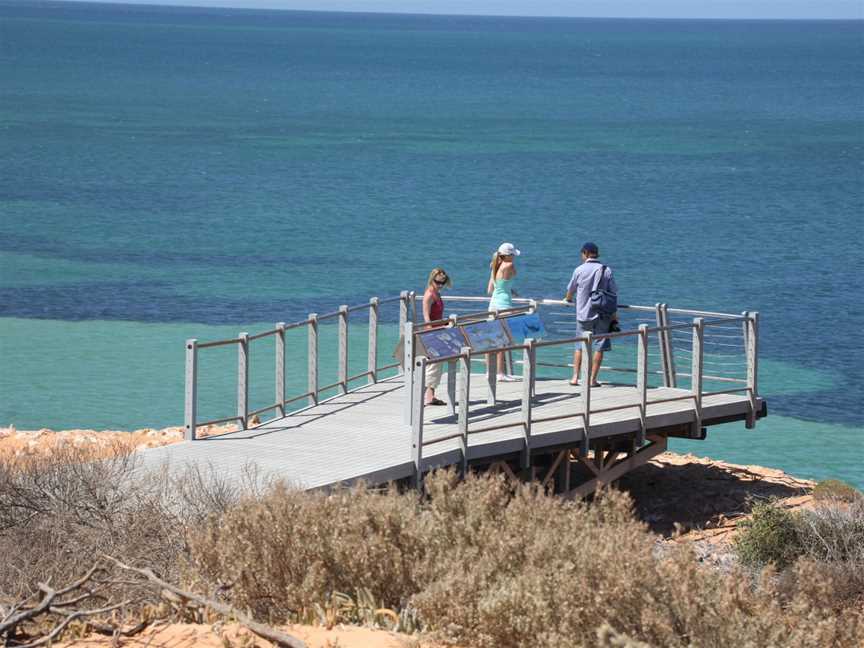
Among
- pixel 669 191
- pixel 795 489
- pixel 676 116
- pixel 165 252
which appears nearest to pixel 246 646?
pixel 795 489

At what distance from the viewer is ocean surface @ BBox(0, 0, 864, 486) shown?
1126 inches

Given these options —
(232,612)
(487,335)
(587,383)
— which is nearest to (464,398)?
(487,335)

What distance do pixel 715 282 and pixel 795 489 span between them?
959 inches

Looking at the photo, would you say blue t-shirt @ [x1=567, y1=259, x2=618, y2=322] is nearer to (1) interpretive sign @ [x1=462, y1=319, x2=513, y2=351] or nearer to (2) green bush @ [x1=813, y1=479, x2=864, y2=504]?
(1) interpretive sign @ [x1=462, y1=319, x2=513, y2=351]

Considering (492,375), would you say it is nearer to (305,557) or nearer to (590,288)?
(590,288)

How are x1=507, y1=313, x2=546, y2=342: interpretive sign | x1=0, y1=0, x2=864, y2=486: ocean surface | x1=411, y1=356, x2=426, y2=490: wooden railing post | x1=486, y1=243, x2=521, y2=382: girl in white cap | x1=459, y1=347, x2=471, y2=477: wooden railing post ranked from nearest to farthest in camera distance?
x1=411, y1=356, x2=426, y2=490: wooden railing post
x1=459, y1=347, x2=471, y2=477: wooden railing post
x1=507, y1=313, x2=546, y2=342: interpretive sign
x1=486, y1=243, x2=521, y2=382: girl in white cap
x1=0, y1=0, x2=864, y2=486: ocean surface

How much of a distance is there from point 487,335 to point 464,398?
1666 millimetres

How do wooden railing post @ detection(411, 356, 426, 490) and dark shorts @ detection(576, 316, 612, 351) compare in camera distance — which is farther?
dark shorts @ detection(576, 316, 612, 351)

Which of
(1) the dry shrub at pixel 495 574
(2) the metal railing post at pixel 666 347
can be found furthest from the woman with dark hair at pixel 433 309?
(1) the dry shrub at pixel 495 574

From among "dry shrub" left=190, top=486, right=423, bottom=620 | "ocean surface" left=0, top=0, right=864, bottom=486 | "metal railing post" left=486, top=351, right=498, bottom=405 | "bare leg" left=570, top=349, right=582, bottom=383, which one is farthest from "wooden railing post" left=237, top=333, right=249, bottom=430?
"ocean surface" left=0, top=0, right=864, bottom=486

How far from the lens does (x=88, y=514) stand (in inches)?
416

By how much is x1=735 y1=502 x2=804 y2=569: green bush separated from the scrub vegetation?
1.45 m

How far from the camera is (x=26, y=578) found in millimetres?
9031

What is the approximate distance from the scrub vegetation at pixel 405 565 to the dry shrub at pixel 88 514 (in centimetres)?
2
